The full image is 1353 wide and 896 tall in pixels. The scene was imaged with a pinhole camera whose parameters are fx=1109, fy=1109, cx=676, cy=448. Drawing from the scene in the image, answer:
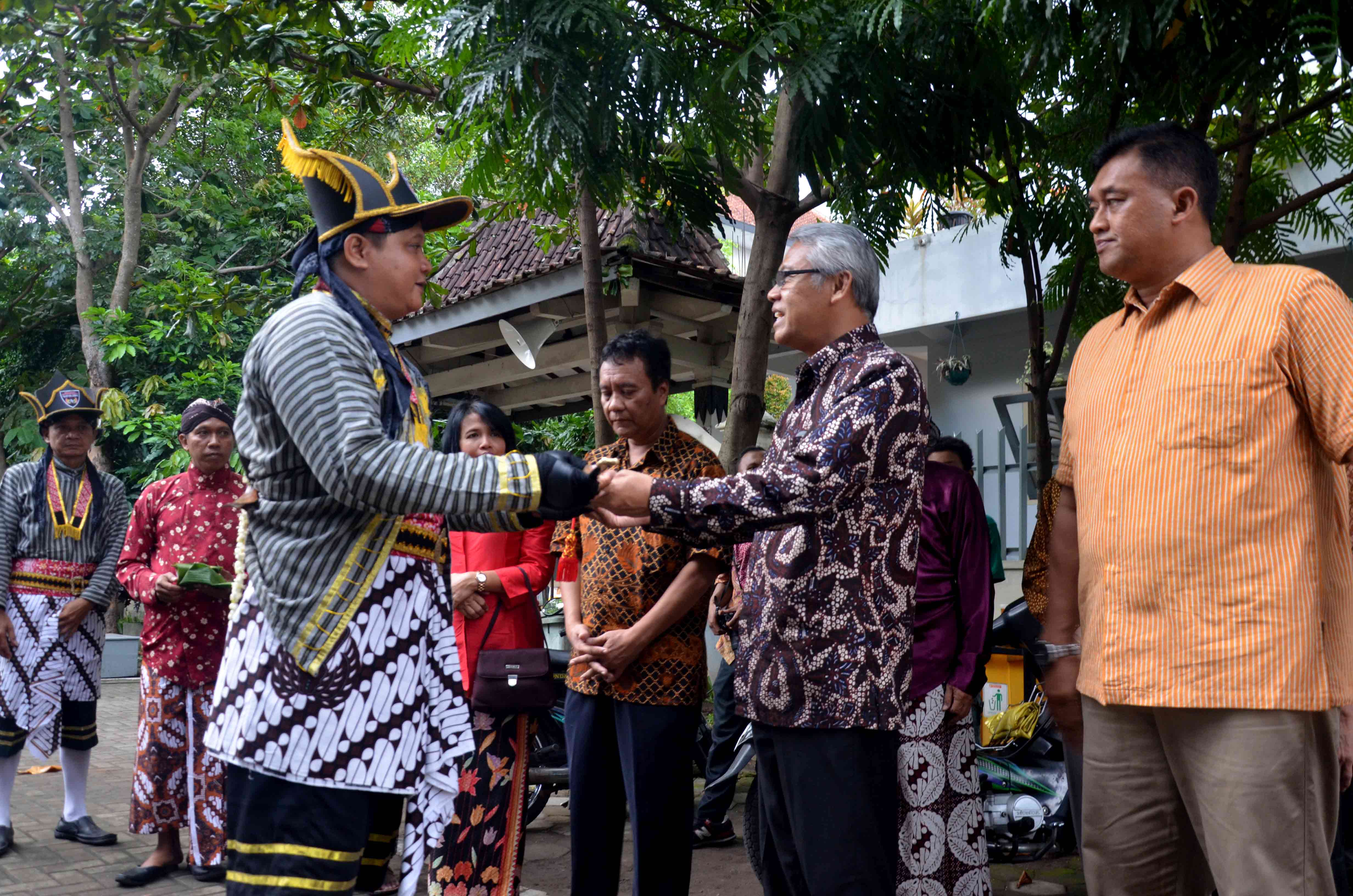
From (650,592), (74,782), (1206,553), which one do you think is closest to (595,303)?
(650,592)

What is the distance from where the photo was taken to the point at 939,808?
3.81m

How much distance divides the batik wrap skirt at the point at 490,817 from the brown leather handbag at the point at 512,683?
0.35 feet

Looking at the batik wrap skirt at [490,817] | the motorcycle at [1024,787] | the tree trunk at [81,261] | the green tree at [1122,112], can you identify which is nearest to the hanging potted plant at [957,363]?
the green tree at [1122,112]

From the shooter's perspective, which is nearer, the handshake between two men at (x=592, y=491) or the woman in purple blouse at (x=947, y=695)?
the handshake between two men at (x=592, y=491)

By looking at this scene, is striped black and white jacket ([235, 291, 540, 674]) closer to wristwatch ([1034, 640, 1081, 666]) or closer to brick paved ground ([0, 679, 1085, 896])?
wristwatch ([1034, 640, 1081, 666])

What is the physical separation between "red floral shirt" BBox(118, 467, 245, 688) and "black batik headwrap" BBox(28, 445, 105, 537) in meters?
0.52

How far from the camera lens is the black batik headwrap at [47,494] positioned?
5.82 m

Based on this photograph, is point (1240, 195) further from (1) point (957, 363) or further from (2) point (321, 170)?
(1) point (957, 363)

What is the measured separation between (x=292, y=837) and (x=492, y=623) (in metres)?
2.02

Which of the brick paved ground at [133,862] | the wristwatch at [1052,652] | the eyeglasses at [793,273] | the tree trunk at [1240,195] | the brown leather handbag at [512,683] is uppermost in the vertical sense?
the tree trunk at [1240,195]

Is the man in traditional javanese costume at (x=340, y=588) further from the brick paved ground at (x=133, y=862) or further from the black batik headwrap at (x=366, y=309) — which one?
A: the brick paved ground at (x=133, y=862)

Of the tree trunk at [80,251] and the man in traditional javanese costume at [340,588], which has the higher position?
the tree trunk at [80,251]

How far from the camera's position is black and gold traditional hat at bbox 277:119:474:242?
2.38m

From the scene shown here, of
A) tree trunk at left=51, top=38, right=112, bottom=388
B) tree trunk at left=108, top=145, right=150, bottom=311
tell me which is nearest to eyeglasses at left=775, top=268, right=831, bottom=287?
tree trunk at left=108, top=145, right=150, bottom=311
